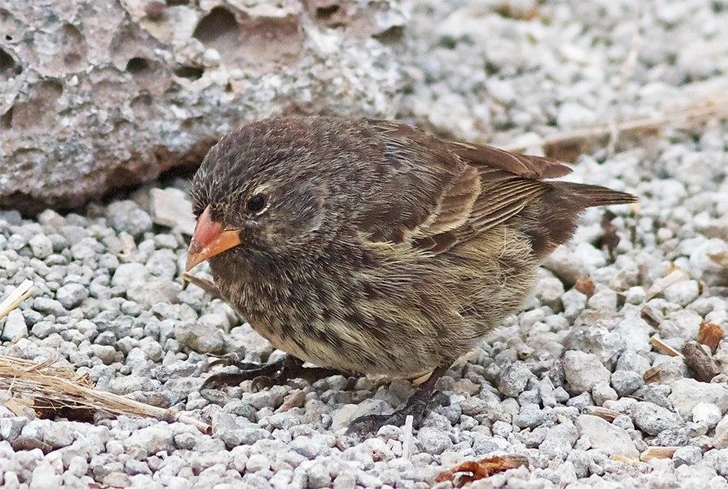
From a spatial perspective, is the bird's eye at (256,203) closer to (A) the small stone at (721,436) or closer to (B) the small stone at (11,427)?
(B) the small stone at (11,427)

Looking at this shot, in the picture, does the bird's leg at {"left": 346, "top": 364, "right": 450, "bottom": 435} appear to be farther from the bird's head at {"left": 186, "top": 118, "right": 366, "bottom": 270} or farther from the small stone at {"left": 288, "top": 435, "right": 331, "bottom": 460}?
the bird's head at {"left": 186, "top": 118, "right": 366, "bottom": 270}

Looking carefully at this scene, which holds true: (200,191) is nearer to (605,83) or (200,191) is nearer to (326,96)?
(326,96)

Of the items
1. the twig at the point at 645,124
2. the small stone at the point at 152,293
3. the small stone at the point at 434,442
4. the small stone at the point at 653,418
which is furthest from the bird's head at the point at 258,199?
the twig at the point at 645,124

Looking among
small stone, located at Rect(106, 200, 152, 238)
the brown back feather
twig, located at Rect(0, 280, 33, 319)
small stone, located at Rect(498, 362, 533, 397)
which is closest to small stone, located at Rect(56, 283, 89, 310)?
twig, located at Rect(0, 280, 33, 319)

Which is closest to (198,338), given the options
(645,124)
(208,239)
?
(208,239)

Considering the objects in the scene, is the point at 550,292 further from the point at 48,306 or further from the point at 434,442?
the point at 48,306

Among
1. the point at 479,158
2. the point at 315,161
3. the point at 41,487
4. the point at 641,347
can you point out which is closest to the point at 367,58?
the point at 479,158
